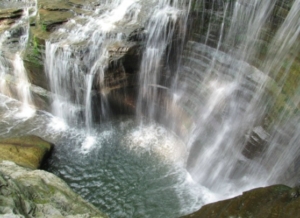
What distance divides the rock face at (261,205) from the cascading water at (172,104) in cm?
270

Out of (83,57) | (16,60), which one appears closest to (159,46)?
(83,57)

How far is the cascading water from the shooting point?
25.7 ft

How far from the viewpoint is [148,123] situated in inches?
464

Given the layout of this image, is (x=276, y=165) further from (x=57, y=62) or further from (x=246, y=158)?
(x=57, y=62)

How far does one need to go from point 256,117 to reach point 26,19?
11087 mm

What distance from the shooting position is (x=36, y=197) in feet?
19.5

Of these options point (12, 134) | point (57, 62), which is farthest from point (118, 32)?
point (12, 134)

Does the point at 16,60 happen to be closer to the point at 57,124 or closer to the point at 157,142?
the point at 57,124

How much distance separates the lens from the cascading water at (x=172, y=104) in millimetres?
7840

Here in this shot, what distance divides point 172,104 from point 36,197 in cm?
627

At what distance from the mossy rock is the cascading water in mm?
503

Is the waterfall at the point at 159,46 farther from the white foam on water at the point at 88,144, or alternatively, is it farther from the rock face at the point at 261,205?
the rock face at the point at 261,205

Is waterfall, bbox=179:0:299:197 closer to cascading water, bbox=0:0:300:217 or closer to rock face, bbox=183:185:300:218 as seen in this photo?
cascading water, bbox=0:0:300:217

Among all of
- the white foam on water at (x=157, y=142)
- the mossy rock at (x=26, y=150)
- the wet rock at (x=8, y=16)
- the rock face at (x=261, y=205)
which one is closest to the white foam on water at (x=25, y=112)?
the mossy rock at (x=26, y=150)
